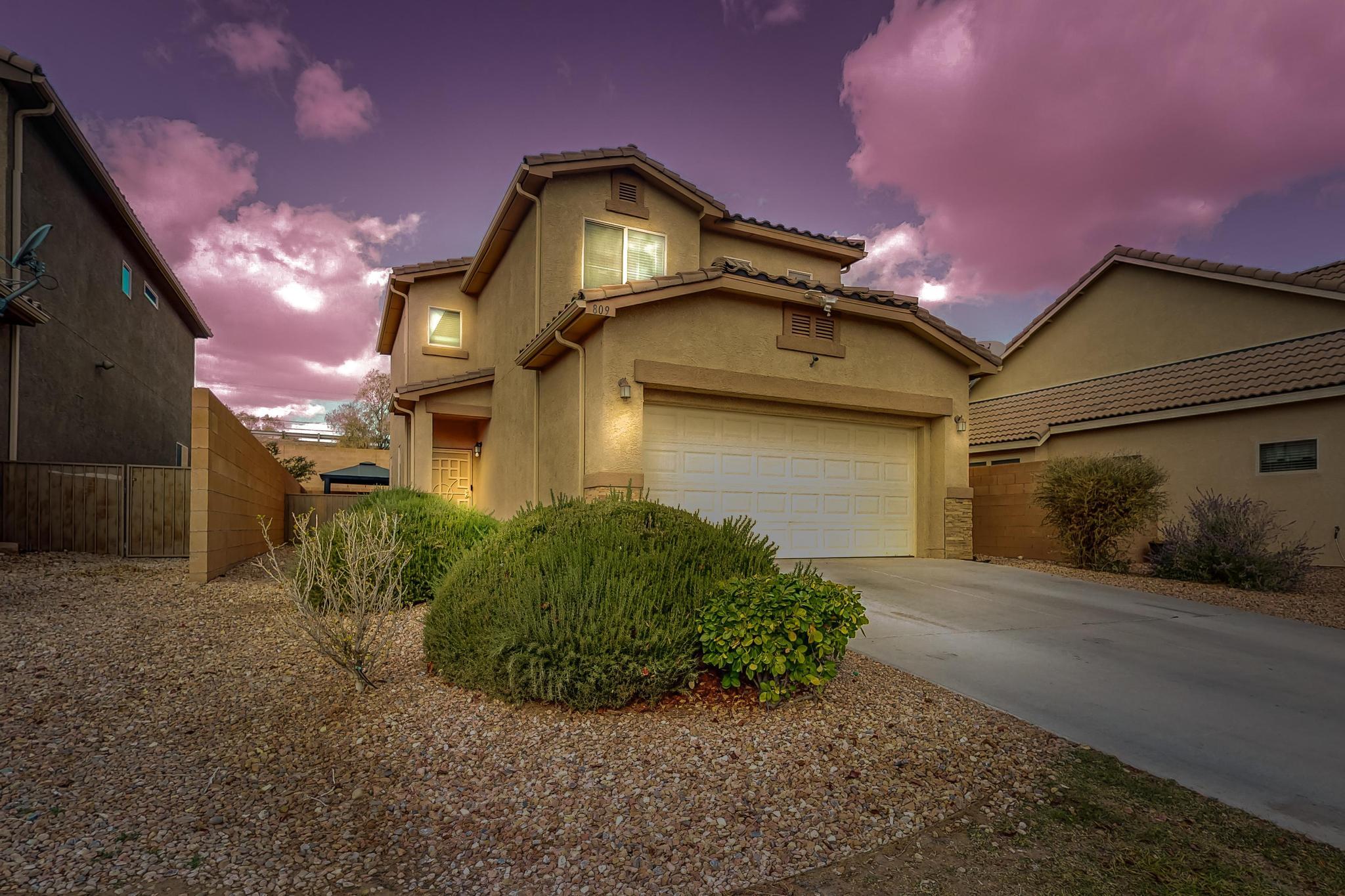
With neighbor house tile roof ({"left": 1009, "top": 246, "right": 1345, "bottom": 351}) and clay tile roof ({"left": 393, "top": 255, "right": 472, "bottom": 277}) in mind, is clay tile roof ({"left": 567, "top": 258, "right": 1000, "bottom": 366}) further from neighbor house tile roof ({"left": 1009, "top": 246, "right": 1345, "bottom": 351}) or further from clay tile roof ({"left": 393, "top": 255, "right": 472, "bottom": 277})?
neighbor house tile roof ({"left": 1009, "top": 246, "right": 1345, "bottom": 351})

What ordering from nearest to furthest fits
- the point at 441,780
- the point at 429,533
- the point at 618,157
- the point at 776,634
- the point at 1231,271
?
1. the point at 441,780
2. the point at 776,634
3. the point at 429,533
4. the point at 618,157
5. the point at 1231,271

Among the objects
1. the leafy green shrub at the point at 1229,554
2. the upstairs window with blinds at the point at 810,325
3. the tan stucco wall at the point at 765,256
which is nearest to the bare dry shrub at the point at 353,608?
the upstairs window with blinds at the point at 810,325

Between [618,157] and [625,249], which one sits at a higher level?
[618,157]

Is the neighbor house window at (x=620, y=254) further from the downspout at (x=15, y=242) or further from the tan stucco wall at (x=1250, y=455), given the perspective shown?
the downspout at (x=15, y=242)

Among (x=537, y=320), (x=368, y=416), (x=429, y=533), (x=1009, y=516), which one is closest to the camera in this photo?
(x=429, y=533)

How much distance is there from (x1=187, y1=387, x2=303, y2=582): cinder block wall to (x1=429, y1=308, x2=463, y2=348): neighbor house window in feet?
15.3

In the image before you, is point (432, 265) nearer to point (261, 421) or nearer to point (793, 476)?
point (793, 476)

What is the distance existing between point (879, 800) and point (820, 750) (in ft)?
1.48

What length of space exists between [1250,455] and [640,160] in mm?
11934

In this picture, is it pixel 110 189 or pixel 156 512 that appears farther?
pixel 110 189

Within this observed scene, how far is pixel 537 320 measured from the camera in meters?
10.8

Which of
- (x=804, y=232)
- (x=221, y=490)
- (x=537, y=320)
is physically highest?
(x=804, y=232)

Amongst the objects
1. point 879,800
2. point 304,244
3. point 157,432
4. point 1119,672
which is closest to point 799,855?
point 879,800

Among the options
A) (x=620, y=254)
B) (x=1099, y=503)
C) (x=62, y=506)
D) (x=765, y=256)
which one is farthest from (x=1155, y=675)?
(x=62, y=506)
